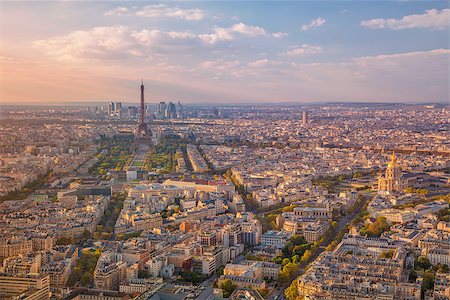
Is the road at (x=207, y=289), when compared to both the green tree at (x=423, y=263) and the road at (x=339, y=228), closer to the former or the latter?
the road at (x=339, y=228)

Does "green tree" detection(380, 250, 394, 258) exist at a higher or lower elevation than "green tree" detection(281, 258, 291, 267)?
higher

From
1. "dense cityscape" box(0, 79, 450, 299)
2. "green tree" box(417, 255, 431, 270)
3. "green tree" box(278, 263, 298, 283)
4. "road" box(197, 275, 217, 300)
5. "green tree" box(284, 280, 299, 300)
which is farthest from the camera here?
"green tree" box(417, 255, 431, 270)

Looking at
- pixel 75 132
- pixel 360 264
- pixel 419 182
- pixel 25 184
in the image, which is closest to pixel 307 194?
pixel 419 182

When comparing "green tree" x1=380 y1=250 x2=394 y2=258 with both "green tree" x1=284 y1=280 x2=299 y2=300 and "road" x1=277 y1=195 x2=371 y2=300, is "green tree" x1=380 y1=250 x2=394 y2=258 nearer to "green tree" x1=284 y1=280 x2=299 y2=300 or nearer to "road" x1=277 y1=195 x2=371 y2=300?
"road" x1=277 y1=195 x2=371 y2=300

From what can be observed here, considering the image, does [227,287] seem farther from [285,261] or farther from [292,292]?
[285,261]

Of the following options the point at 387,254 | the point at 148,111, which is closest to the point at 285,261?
the point at 387,254

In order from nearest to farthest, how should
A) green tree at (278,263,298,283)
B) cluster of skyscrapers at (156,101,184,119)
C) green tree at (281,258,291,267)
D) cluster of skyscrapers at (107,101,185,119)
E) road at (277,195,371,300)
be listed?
1. green tree at (278,263,298,283)
2. road at (277,195,371,300)
3. green tree at (281,258,291,267)
4. cluster of skyscrapers at (107,101,185,119)
5. cluster of skyscrapers at (156,101,184,119)

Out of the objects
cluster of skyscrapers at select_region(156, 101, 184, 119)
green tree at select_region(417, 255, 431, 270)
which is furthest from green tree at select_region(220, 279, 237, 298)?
cluster of skyscrapers at select_region(156, 101, 184, 119)

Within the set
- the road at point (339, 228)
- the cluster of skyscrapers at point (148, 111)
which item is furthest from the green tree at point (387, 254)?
the cluster of skyscrapers at point (148, 111)
